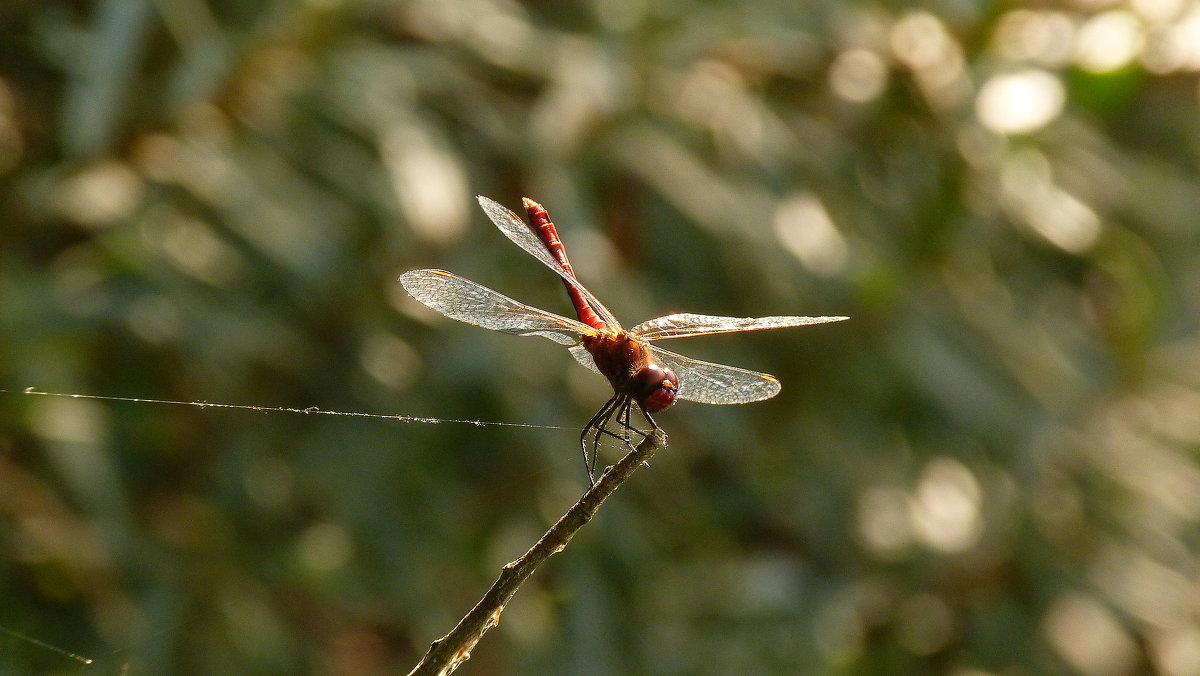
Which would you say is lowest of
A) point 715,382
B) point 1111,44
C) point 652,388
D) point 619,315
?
point 619,315

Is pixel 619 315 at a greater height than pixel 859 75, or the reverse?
pixel 859 75

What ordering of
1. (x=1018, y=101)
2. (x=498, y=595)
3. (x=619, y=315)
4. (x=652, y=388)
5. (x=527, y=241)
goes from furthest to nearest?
(x=1018, y=101) < (x=619, y=315) < (x=527, y=241) < (x=652, y=388) < (x=498, y=595)

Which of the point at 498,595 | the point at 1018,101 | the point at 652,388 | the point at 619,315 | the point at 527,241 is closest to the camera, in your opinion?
the point at 498,595

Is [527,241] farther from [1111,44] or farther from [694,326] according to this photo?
[1111,44]

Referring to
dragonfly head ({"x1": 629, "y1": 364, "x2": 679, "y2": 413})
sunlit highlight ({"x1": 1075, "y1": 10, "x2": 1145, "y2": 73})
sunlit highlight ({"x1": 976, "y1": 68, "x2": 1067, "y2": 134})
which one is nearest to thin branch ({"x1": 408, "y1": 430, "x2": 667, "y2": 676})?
dragonfly head ({"x1": 629, "y1": 364, "x2": 679, "y2": 413})

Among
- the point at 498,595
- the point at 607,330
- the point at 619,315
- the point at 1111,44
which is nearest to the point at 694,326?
the point at 607,330

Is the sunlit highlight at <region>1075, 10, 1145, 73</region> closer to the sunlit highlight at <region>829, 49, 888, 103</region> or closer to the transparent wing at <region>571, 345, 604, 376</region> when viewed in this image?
the sunlit highlight at <region>829, 49, 888, 103</region>

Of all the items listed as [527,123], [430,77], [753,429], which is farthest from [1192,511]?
[430,77]
